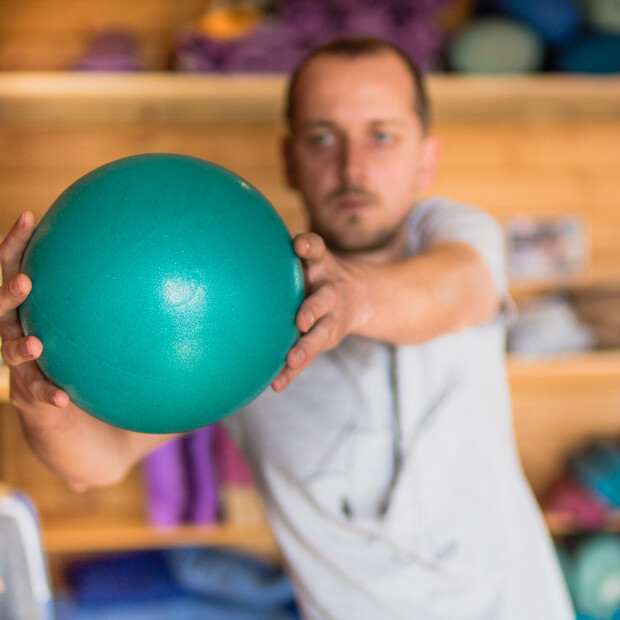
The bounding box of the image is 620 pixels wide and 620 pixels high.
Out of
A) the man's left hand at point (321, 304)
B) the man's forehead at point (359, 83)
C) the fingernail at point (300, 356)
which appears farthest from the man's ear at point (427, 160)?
the fingernail at point (300, 356)

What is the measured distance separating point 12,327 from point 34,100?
1.50m

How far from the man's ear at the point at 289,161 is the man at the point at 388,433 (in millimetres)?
80

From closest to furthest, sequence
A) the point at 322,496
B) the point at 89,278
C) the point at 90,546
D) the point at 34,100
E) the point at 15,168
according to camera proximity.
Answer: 1. the point at 89,278
2. the point at 322,496
3. the point at 34,100
4. the point at 90,546
5. the point at 15,168

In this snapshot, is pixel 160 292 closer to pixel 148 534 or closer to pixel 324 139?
pixel 324 139

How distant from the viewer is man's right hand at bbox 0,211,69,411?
643 millimetres

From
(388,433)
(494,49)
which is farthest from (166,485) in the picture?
(494,49)

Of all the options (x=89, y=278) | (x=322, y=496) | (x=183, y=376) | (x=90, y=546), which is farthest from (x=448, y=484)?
(x=90, y=546)

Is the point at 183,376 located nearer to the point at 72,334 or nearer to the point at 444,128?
the point at 72,334

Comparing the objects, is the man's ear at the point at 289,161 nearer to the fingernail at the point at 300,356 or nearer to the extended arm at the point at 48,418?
the extended arm at the point at 48,418

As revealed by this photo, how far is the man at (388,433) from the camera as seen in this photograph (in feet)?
3.56

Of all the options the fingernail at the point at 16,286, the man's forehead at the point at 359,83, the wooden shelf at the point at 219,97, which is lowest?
the fingernail at the point at 16,286

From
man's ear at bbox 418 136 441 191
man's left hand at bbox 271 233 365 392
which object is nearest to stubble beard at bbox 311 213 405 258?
man's ear at bbox 418 136 441 191

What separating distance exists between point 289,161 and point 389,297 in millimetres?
662

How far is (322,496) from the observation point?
110cm
